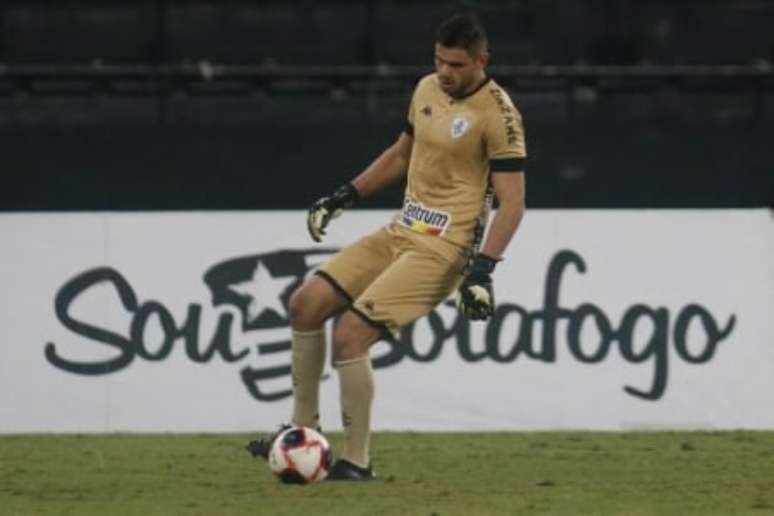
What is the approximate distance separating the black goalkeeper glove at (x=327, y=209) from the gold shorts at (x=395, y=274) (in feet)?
0.78

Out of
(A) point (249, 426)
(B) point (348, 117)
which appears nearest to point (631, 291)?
(A) point (249, 426)

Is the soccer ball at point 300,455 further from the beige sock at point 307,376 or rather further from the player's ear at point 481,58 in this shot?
the player's ear at point 481,58

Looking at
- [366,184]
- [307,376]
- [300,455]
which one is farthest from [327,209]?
[300,455]

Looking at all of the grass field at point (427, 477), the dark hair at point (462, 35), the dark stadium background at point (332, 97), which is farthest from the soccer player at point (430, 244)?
the dark stadium background at point (332, 97)

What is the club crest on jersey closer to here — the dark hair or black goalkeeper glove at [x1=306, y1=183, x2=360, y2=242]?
the dark hair

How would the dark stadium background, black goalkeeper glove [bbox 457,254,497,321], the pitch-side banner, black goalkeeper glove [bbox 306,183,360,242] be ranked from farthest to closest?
the dark stadium background, the pitch-side banner, black goalkeeper glove [bbox 306,183,360,242], black goalkeeper glove [bbox 457,254,497,321]

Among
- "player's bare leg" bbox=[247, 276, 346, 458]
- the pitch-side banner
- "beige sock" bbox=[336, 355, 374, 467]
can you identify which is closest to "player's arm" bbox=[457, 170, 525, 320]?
"beige sock" bbox=[336, 355, 374, 467]

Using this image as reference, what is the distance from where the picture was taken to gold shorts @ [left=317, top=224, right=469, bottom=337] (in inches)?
358

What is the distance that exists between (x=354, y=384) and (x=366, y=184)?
102 cm

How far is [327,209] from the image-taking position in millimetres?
Answer: 9648

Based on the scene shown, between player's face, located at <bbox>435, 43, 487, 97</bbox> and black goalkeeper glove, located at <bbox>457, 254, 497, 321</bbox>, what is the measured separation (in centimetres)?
72

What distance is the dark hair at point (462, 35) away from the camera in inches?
351

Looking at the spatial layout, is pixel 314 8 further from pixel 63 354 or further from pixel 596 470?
pixel 596 470

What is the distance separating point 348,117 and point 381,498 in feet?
29.5
